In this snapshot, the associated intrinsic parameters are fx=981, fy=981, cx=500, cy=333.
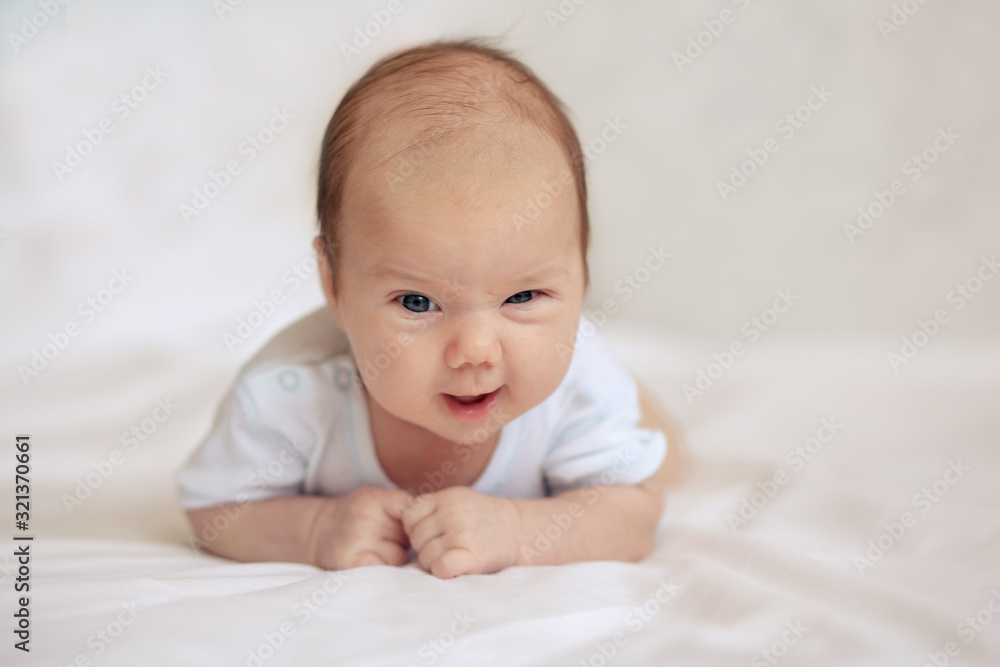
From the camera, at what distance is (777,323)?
2.34 m

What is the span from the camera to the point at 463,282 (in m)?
1.17

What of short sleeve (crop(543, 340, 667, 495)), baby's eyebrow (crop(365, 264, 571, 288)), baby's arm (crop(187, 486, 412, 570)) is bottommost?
baby's arm (crop(187, 486, 412, 570))

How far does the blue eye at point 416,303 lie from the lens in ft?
3.98

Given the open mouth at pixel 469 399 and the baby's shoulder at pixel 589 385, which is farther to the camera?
the baby's shoulder at pixel 589 385

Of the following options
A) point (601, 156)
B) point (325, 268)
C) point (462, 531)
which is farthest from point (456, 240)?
point (601, 156)

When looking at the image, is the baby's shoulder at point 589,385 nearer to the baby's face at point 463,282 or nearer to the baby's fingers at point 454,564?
the baby's face at point 463,282

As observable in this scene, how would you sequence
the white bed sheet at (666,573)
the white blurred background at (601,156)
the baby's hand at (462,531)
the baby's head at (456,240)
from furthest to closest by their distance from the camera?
the white blurred background at (601,156) → the baby's hand at (462,531) → the baby's head at (456,240) → the white bed sheet at (666,573)

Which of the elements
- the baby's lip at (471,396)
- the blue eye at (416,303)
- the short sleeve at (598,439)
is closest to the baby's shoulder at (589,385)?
the short sleeve at (598,439)

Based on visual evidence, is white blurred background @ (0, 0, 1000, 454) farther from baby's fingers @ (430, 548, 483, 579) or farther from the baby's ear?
baby's fingers @ (430, 548, 483, 579)

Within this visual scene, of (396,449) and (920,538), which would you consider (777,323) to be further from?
(396,449)

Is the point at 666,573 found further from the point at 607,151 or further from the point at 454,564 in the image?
the point at 607,151

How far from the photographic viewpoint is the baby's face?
116 centimetres

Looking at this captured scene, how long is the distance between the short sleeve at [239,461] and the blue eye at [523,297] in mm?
458

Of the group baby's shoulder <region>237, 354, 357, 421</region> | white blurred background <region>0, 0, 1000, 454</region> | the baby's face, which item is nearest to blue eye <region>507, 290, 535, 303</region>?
the baby's face
